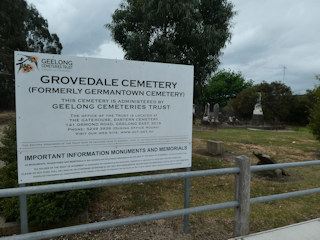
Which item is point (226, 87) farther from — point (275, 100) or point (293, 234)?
point (293, 234)

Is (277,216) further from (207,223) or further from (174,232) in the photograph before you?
(174,232)

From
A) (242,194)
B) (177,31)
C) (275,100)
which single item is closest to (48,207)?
(242,194)

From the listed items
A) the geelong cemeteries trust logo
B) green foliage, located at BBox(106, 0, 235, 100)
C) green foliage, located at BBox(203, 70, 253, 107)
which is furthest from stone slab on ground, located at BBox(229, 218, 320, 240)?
green foliage, located at BBox(203, 70, 253, 107)

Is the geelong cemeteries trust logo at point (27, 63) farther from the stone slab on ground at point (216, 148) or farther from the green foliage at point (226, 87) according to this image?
the green foliage at point (226, 87)

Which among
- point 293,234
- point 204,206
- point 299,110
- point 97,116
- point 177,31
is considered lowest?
point 293,234

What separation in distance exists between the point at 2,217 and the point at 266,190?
178 inches

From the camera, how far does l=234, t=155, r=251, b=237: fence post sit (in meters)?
2.56

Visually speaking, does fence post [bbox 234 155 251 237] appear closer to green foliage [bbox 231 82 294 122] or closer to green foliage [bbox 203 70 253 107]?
green foliage [bbox 231 82 294 122]

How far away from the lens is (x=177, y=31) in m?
5.30

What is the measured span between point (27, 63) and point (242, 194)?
260 cm

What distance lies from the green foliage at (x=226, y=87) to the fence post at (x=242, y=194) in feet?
159

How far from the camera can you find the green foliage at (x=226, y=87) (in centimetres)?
5022

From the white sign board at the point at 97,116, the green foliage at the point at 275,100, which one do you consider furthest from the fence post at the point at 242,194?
the green foliage at the point at 275,100

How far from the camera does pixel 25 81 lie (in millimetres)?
2008
